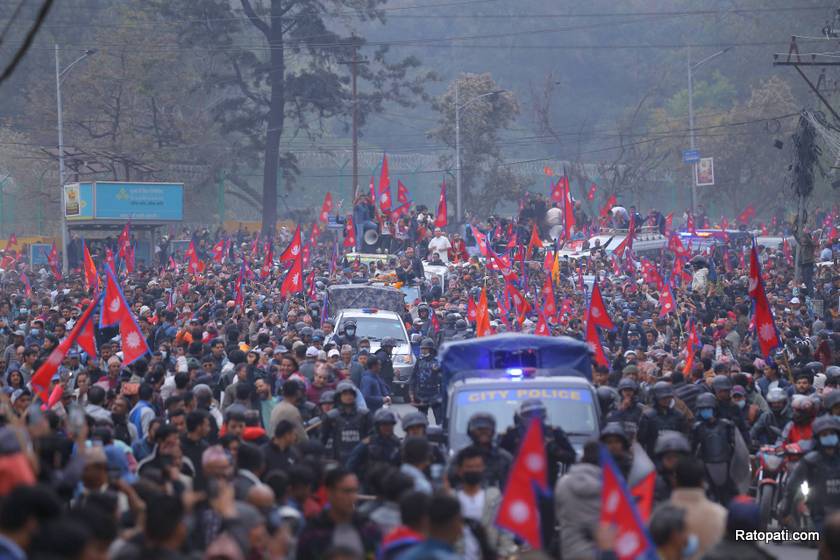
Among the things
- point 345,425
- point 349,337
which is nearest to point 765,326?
point 345,425

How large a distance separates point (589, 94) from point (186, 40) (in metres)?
38.8

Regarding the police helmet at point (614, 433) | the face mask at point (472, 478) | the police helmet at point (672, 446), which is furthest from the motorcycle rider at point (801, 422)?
the face mask at point (472, 478)

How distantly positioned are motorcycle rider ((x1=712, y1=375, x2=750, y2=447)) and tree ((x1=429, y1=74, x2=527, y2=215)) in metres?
49.3

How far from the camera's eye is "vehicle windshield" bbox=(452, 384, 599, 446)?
A: 11.4 metres

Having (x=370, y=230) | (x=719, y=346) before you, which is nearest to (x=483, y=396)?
(x=719, y=346)

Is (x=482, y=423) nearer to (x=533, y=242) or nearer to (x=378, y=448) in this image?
(x=378, y=448)

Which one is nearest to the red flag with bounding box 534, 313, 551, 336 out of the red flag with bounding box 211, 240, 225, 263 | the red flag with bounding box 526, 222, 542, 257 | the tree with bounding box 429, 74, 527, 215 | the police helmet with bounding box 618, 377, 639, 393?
the police helmet with bounding box 618, 377, 639, 393

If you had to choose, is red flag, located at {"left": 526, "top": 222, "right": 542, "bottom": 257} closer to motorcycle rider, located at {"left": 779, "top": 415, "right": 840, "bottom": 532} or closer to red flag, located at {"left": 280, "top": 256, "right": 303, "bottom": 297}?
red flag, located at {"left": 280, "top": 256, "right": 303, "bottom": 297}

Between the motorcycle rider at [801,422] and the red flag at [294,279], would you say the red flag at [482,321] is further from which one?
the motorcycle rider at [801,422]

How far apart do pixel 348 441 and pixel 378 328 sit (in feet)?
38.3

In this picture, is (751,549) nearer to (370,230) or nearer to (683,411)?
(683,411)

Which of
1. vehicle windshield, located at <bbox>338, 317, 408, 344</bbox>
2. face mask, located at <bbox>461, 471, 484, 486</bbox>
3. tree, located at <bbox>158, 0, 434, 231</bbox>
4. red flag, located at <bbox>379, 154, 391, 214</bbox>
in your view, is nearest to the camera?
face mask, located at <bbox>461, 471, 484, 486</bbox>

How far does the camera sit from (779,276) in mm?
30297

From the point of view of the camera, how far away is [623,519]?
6.57m
